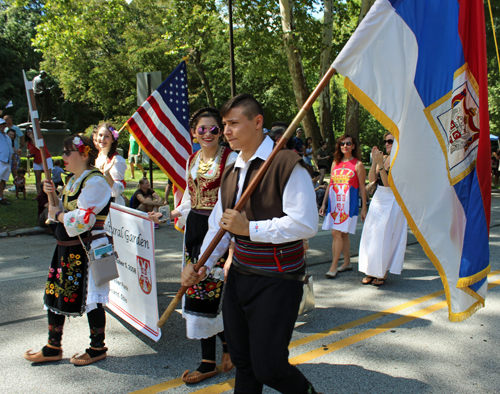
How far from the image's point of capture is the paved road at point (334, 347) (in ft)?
11.3

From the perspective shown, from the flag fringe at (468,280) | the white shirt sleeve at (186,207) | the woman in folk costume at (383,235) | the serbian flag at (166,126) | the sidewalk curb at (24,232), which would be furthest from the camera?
the sidewalk curb at (24,232)

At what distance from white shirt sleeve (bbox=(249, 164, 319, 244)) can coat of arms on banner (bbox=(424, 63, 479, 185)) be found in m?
1.01

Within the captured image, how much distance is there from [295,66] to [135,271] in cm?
1592

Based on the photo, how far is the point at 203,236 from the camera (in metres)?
3.75

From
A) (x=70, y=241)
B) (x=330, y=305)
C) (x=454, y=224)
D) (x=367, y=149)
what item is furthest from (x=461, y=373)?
(x=367, y=149)

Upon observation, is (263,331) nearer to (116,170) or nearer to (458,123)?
(458,123)

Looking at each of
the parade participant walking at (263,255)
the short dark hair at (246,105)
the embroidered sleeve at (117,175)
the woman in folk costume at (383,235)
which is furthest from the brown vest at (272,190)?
the woman in folk costume at (383,235)

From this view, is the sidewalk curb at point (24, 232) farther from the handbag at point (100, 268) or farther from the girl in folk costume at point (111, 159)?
the handbag at point (100, 268)

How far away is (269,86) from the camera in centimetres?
3550

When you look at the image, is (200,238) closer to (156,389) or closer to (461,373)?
(156,389)

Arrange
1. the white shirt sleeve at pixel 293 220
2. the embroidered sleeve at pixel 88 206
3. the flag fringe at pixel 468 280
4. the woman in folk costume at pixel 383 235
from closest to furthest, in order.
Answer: the white shirt sleeve at pixel 293 220 < the flag fringe at pixel 468 280 < the embroidered sleeve at pixel 88 206 < the woman in folk costume at pixel 383 235

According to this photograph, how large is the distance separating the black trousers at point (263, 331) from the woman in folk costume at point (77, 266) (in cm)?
157

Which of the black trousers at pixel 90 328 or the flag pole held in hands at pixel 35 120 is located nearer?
the flag pole held in hands at pixel 35 120

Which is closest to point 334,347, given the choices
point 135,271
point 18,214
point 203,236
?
point 203,236
